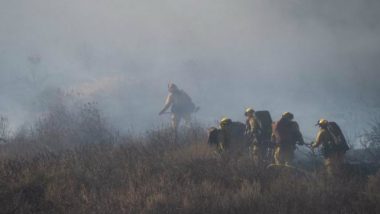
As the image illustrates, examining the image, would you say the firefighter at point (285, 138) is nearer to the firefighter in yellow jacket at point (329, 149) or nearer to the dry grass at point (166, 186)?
the firefighter in yellow jacket at point (329, 149)

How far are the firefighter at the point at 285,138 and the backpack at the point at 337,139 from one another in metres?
0.66

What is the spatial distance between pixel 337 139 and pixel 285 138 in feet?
3.28

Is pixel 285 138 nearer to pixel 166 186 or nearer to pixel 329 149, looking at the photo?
pixel 329 149

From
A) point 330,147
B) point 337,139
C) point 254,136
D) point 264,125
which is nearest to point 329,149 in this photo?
point 330,147

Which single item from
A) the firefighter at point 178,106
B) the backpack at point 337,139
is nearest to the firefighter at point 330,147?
the backpack at point 337,139

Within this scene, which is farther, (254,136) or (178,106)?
(178,106)

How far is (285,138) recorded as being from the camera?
8.80 meters

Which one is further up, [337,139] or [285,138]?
[285,138]

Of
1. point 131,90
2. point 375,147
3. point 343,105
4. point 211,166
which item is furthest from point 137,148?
point 343,105

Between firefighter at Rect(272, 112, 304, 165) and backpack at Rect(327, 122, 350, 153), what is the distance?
0.66 m

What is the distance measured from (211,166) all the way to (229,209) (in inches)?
78.0

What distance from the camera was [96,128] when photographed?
12.9m

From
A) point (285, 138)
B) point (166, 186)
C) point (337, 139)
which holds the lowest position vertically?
point (166, 186)

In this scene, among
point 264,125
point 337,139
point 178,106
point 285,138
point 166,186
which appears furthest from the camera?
point 178,106
